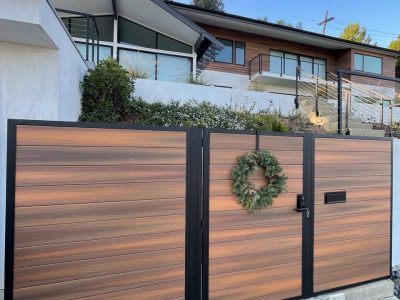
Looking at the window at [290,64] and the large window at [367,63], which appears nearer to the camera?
the window at [290,64]

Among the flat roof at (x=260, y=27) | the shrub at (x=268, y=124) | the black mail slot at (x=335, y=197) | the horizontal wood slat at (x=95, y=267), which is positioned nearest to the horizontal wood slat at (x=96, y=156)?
the horizontal wood slat at (x=95, y=267)

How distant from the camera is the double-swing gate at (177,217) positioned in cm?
230

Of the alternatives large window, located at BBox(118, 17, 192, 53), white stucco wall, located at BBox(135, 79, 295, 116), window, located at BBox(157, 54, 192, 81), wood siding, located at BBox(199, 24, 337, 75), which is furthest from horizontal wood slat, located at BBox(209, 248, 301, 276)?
wood siding, located at BBox(199, 24, 337, 75)

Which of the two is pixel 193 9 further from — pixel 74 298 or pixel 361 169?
pixel 74 298

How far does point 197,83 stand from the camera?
29.1 feet

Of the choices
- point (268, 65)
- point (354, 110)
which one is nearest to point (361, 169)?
point (354, 110)

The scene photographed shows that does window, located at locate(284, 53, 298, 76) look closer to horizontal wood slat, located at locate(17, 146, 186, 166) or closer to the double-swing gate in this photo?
the double-swing gate

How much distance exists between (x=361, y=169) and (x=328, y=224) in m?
0.84

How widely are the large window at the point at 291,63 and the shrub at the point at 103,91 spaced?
1015cm

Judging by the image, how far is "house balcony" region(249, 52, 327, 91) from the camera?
13656 millimetres

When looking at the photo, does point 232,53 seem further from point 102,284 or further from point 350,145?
point 102,284

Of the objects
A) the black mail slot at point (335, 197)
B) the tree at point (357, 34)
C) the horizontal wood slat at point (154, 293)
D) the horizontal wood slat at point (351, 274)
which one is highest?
the tree at point (357, 34)

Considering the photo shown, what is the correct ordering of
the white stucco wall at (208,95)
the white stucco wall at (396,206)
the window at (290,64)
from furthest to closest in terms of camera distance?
the window at (290,64) < the white stucco wall at (208,95) < the white stucco wall at (396,206)

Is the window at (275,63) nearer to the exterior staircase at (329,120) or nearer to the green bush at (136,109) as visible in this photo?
the exterior staircase at (329,120)
